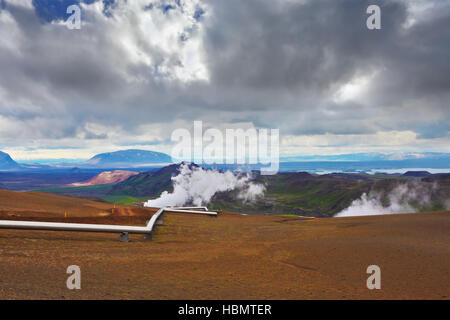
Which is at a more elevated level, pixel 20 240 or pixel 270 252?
pixel 20 240

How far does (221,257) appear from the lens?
38.9 ft

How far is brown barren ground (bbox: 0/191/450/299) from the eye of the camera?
307 inches

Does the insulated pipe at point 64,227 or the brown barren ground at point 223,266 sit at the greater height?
the insulated pipe at point 64,227

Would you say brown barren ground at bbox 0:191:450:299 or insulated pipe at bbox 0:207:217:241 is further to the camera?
insulated pipe at bbox 0:207:217:241

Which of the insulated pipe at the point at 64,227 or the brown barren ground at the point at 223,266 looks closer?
the brown barren ground at the point at 223,266

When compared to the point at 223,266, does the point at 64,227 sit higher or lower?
higher

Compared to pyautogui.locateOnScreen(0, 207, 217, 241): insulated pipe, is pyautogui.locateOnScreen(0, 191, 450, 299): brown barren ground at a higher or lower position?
lower

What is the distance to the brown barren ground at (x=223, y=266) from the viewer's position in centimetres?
780

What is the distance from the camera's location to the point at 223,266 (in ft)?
34.6

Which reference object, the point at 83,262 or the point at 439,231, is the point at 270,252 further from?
the point at 439,231

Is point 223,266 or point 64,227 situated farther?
point 64,227

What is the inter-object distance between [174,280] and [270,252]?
5.58 meters
